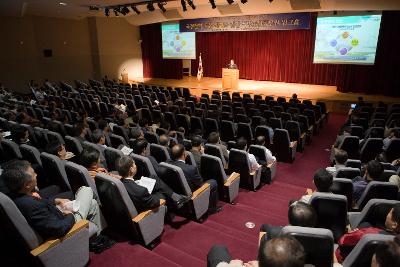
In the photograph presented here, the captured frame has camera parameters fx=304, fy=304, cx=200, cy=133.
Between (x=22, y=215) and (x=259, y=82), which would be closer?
(x=22, y=215)

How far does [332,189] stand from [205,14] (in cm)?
1190

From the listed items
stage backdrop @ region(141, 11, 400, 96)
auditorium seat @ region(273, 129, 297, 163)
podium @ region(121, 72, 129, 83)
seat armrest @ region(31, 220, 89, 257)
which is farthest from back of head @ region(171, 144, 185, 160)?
podium @ region(121, 72, 129, 83)

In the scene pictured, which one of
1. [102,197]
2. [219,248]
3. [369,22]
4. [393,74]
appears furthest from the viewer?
[393,74]

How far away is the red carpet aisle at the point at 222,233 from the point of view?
2.94 m

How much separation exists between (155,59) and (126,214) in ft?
54.3

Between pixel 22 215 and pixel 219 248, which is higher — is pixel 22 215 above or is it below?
above

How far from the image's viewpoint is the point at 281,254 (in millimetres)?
1462

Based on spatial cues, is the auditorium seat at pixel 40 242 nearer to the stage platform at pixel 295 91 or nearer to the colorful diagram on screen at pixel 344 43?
the stage platform at pixel 295 91

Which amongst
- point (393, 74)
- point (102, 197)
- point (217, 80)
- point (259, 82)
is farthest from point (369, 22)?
point (102, 197)

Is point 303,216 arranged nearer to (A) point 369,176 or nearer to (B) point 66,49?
(A) point 369,176

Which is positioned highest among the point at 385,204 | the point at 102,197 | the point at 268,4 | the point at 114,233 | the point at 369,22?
the point at 268,4

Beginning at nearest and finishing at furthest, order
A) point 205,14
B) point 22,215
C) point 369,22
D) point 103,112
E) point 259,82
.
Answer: point 22,215, point 103,112, point 369,22, point 205,14, point 259,82

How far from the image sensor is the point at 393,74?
12008mm

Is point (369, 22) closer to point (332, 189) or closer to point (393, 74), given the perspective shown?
point (393, 74)
